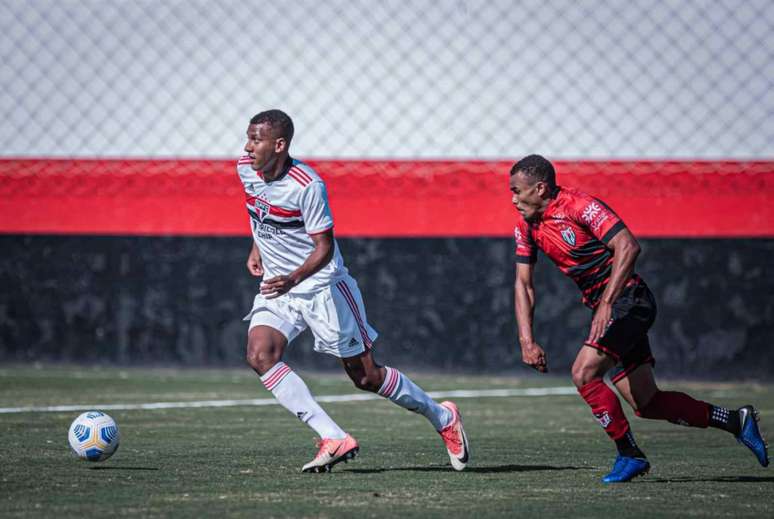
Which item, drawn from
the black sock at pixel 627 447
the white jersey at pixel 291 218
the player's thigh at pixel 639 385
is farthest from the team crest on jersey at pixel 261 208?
the black sock at pixel 627 447

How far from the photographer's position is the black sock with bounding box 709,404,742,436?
7.78m

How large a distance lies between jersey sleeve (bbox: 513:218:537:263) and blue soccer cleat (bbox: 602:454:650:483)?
51.2 inches

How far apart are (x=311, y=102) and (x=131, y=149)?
2.25 m

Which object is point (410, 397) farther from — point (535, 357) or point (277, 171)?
point (277, 171)

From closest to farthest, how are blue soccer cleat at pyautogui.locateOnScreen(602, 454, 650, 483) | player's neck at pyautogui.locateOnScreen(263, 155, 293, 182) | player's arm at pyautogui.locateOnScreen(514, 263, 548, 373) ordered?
1. blue soccer cleat at pyautogui.locateOnScreen(602, 454, 650, 483)
2. player's arm at pyautogui.locateOnScreen(514, 263, 548, 373)
3. player's neck at pyautogui.locateOnScreen(263, 155, 293, 182)

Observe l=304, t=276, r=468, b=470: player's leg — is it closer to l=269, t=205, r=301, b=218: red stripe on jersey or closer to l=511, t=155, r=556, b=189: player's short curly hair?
l=269, t=205, r=301, b=218: red stripe on jersey

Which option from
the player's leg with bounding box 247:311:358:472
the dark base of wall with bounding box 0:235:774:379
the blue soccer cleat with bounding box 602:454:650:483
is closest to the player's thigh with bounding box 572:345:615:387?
the blue soccer cleat with bounding box 602:454:650:483

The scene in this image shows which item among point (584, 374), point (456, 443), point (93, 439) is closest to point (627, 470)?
point (584, 374)

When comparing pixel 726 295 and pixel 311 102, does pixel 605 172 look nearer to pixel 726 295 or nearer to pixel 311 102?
pixel 726 295

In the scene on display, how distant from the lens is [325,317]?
793cm

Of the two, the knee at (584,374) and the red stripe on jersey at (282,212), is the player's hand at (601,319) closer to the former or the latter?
the knee at (584,374)

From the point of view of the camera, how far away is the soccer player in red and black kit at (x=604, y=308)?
7.31m

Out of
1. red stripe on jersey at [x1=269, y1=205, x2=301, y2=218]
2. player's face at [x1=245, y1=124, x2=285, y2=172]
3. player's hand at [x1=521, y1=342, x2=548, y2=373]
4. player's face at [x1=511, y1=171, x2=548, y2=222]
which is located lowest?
player's hand at [x1=521, y1=342, x2=548, y2=373]

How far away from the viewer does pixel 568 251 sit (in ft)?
25.0
